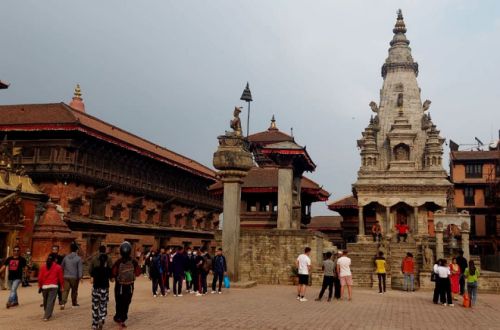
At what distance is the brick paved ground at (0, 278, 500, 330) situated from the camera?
10.8 meters

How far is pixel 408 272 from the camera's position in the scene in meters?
20.2

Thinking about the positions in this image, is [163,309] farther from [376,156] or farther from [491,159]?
[491,159]

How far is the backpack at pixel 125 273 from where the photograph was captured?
33.2ft

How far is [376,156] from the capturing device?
149ft

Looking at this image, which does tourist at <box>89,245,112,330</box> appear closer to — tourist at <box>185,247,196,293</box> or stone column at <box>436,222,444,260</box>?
tourist at <box>185,247,196,293</box>

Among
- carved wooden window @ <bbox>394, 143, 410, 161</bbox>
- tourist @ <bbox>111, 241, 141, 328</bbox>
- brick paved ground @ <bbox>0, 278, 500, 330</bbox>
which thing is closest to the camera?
tourist @ <bbox>111, 241, 141, 328</bbox>

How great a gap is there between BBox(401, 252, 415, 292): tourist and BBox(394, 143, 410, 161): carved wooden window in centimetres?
2521

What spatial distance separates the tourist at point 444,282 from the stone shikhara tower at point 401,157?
79.5ft

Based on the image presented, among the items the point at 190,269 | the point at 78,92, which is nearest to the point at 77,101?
the point at 78,92

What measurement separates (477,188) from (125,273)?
186ft

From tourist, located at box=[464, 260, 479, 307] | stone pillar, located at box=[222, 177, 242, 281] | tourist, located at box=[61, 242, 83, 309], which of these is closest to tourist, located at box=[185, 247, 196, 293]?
stone pillar, located at box=[222, 177, 242, 281]

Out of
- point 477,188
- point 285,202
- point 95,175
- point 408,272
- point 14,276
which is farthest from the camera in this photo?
point 477,188

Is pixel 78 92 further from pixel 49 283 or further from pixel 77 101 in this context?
pixel 49 283

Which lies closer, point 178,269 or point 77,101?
point 178,269
